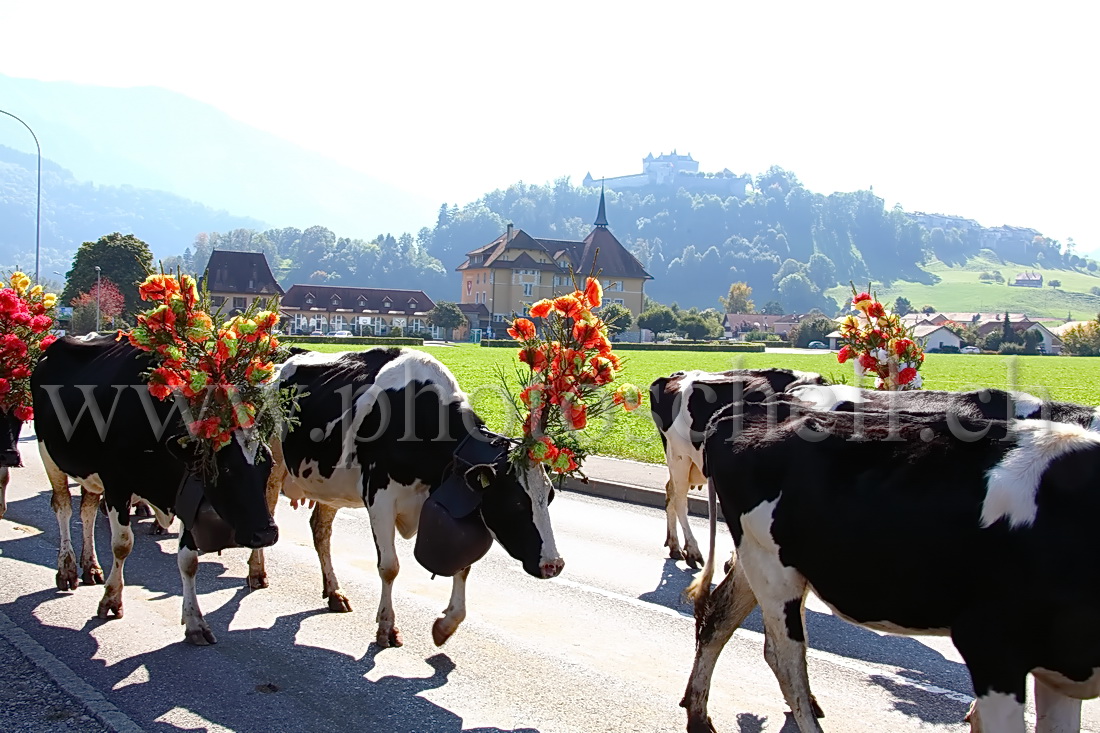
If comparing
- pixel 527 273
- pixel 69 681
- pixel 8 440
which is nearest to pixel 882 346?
pixel 69 681

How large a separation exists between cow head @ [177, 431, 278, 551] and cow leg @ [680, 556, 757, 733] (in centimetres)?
340

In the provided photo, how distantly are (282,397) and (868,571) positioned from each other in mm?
5143

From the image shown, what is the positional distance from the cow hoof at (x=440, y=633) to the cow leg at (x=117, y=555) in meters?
→ 2.78

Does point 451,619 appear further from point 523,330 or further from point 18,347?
point 18,347

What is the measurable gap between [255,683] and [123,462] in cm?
290

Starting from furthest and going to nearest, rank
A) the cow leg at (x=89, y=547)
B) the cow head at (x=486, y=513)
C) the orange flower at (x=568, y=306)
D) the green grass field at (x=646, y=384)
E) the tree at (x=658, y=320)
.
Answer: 1. the tree at (x=658, y=320)
2. the green grass field at (x=646, y=384)
3. the cow leg at (x=89, y=547)
4. the orange flower at (x=568, y=306)
5. the cow head at (x=486, y=513)

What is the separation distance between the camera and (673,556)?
35.6 ft

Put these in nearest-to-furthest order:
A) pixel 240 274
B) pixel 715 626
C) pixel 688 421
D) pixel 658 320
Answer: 1. pixel 715 626
2. pixel 688 421
3. pixel 240 274
4. pixel 658 320

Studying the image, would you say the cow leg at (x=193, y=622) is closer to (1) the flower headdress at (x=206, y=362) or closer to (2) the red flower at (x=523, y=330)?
(1) the flower headdress at (x=206, y=362)

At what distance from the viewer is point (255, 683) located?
6594mm

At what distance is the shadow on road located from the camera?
594cm

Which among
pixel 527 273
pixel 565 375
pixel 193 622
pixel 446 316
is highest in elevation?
pixel 527 273

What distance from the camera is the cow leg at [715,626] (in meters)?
5.86

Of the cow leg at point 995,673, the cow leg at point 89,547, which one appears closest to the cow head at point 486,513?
the cow leg at point 995,673
